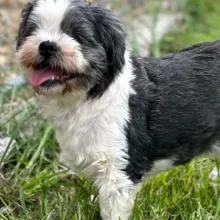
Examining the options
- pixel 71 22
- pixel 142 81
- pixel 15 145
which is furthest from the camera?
pixel 15 145

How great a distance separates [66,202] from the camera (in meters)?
4.46

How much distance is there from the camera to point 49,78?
3.75 metres

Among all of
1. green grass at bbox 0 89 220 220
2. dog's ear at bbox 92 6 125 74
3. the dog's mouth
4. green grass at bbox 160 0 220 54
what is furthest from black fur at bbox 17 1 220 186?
green grass at bbox 160 0 220 54

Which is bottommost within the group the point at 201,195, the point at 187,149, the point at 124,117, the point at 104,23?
the point at 201,195

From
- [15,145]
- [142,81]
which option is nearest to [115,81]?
[142,81]

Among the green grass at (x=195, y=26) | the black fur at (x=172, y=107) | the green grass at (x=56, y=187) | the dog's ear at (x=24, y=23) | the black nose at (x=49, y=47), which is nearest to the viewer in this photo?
the black nose at (x=49, y=47)

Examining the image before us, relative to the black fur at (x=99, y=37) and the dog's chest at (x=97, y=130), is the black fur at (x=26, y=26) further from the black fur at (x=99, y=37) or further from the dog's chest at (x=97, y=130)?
the dog's chest at (x=97, y=130)

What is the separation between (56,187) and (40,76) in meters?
1.21

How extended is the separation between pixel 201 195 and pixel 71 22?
159cm

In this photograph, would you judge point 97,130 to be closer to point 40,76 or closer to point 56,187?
point 40,76

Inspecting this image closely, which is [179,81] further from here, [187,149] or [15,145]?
[15,145]

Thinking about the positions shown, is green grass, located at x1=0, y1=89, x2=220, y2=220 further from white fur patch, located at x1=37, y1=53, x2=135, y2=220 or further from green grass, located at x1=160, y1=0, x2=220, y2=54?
green grass, located at x1=160, y1=0, x2=220, y2=54

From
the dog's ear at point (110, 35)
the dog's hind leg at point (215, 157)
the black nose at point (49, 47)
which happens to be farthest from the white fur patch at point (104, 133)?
the dog's hind leg at point (215, 157)

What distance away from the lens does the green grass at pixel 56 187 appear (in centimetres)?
431
